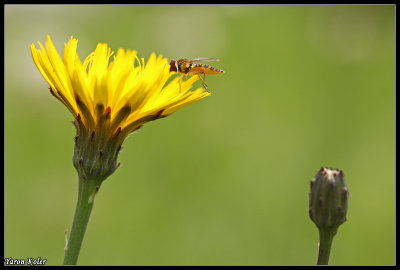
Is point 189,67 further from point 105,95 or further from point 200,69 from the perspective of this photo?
point 105,95

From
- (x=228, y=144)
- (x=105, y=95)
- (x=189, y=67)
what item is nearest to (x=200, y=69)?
(x=189, y=67)

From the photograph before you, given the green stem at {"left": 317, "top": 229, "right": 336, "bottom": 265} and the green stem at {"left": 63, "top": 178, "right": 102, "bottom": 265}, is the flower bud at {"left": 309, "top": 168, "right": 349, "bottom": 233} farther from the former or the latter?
the green stem at {"left": 63, "top": 178, "right": 102, "bottom": 265}

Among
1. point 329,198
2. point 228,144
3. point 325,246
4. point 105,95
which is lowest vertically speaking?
point 325,246

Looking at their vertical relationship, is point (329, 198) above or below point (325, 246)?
above

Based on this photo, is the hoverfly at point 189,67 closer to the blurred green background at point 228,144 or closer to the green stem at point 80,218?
the green stem at point 80,218

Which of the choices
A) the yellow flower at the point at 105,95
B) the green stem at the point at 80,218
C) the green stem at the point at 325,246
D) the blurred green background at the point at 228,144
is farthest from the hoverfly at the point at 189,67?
the blurred green background at the point at 228,144

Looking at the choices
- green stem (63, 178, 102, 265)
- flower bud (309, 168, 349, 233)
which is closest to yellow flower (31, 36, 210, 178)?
green stem (63, 178, 102, 265)
